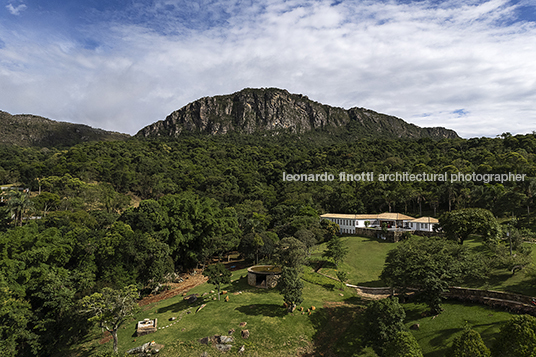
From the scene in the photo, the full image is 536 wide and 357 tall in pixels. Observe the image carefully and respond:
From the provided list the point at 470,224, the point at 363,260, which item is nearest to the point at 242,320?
the point at 363,260

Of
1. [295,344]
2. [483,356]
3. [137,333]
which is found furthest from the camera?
[137,333]

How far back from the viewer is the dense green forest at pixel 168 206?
30.3 m

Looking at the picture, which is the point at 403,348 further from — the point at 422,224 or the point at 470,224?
the point at 422,224

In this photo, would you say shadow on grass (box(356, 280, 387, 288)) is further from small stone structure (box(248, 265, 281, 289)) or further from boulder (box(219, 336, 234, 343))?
boulder (box(219, 336, 234, 343))

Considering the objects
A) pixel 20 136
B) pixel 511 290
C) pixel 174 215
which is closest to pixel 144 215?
pixel 174 215

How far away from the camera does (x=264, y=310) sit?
99.1 feet

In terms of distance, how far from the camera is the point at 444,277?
88.2 ft

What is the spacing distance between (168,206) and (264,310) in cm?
3074

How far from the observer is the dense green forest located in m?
30.3

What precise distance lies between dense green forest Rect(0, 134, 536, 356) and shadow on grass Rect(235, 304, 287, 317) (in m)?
15.5

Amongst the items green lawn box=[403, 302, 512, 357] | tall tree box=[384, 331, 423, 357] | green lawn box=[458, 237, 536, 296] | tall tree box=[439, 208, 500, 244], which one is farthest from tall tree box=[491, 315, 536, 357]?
tall tree box=[439, 208, 500, 244]

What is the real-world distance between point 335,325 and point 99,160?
95.6m

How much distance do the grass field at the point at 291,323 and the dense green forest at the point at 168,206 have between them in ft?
21.5

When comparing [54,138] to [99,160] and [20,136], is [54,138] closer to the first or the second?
[20,136]
